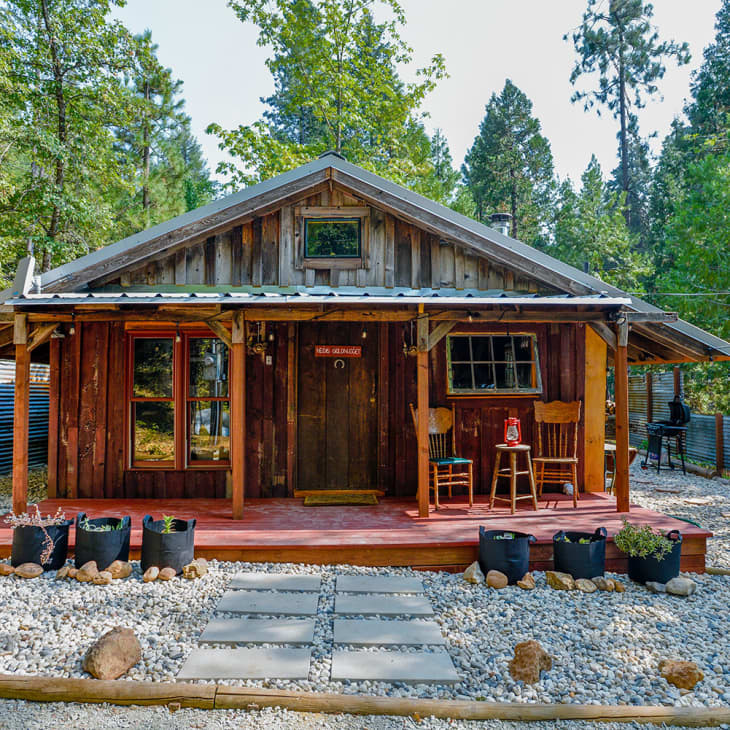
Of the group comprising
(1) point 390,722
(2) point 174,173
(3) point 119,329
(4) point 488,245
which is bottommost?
(1) point 390,722

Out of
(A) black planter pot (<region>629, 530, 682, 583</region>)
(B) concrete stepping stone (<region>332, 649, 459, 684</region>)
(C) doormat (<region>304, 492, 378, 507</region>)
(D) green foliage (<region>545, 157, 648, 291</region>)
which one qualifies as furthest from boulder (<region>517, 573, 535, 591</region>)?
(D) green foliage (<region>545, 157, 648, 291</region>)

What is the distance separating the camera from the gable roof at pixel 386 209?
6.43 metres

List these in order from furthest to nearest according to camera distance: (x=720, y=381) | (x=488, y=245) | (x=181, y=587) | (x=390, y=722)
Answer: (x=720, y=381) → (x=488, y=245) → (x=181, y=587) → (x=390, y=722)

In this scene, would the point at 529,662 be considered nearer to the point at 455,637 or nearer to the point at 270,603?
the point at 455,637

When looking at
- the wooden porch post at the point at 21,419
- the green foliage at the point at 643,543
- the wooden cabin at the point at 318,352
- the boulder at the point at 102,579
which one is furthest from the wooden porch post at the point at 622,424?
the wooden porch post at the point at 21,419

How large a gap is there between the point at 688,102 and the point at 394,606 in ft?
87.4

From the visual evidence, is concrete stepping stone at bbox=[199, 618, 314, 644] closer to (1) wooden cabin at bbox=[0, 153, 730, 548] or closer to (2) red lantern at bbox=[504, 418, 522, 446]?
(1) wooden cabin at bbox=[0, 153, 730, 548]

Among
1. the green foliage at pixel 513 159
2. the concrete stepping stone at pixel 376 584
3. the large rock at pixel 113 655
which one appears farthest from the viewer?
the green foliage at pixel 513 159

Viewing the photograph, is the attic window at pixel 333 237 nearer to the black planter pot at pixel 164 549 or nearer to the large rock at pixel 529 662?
the black planter pot at pixel 164 549

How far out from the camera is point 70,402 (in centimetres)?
689

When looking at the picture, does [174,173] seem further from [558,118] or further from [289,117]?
[558,118]

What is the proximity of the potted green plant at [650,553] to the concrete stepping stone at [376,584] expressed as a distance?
180 cm

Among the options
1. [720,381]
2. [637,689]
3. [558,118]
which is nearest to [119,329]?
[637,689]

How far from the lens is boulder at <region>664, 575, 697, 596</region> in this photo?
4629 millimetres
